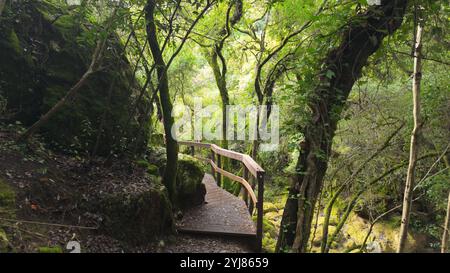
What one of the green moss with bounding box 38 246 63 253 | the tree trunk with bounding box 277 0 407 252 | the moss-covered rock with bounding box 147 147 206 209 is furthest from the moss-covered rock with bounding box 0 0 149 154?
the tree trunk with bounding box 277 0 407 252

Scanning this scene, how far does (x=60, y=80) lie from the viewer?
517cm

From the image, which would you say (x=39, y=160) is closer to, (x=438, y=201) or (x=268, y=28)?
(x=268, y=28)

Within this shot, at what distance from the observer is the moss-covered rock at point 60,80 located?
4738mm

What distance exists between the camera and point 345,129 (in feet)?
27.3

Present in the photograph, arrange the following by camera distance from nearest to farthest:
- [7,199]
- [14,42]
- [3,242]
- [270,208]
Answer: [3,242] → [7,199] → [14,42] → [270,208]

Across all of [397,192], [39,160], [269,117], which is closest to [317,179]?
[39,160]

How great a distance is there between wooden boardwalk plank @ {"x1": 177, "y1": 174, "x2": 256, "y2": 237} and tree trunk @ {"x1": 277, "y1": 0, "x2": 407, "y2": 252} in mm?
1198

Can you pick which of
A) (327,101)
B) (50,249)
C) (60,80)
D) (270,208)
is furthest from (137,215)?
(270,208)

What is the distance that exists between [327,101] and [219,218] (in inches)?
122

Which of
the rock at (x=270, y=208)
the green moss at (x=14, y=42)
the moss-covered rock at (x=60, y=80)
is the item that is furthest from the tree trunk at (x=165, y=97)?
the rock at (x=270, y=208)

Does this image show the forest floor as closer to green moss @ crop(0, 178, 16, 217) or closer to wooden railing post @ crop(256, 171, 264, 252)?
green moss @ crop(0, 178, 16, 217)

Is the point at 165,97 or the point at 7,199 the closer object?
the point at 7,199

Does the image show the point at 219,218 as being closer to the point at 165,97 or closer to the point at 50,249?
the point at 165,97

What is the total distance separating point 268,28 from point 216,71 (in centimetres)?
263
